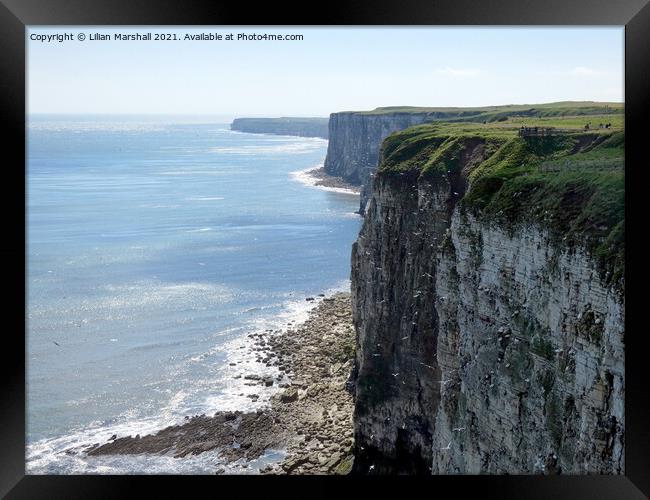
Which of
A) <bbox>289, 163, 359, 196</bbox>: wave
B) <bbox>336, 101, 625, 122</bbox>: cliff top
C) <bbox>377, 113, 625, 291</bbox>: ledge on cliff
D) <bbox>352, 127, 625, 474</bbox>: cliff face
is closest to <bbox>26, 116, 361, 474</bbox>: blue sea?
<bbox>289, 163, 359, 196</bbox>: wave

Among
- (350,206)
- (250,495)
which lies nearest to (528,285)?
(250,495)

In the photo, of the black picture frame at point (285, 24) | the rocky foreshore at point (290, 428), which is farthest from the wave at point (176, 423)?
the black picture frame at point (285, 24)

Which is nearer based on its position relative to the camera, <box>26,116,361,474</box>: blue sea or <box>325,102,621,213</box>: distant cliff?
<box>26,116,361,474</box>: blue sea

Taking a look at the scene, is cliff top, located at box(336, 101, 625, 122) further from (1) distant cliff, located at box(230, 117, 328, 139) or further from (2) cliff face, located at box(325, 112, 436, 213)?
(1) distant cliff, located at box(230, 117, 328, 139)

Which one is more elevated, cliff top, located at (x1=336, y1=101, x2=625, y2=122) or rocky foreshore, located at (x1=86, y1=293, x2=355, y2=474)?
cliff top, located at (x1=336, y1=101, x2=625, y2=122)

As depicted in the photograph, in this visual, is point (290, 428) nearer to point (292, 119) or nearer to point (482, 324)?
point (482, 324)

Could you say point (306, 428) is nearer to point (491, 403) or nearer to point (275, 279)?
point (491, 403)
